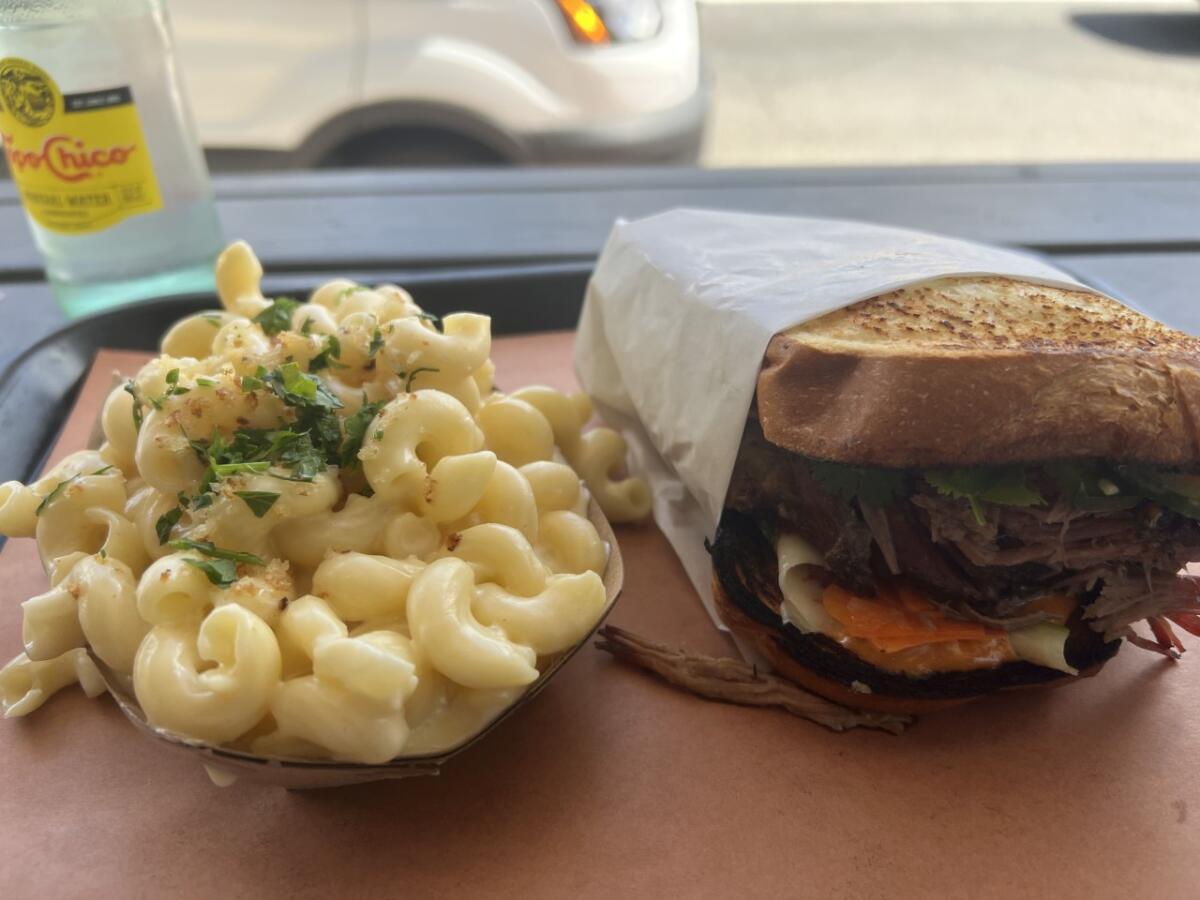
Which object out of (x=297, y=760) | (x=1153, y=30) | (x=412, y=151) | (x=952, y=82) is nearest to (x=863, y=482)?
(x=297, y=760)

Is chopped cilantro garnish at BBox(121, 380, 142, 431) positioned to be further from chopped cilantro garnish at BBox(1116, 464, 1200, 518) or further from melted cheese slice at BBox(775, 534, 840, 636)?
chopped cilantro garnish at BBox(1116, 464, 1200, 518)

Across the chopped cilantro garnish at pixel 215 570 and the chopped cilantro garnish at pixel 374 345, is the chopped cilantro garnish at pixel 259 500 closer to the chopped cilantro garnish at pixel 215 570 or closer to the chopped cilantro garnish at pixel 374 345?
the chopped cilantro garnish at pixel 215 570

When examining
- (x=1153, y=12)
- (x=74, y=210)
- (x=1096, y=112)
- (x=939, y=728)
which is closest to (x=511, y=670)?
(x=939, y=728)

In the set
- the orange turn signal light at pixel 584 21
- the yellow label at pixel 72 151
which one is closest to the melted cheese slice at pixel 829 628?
the yellow label at pixel 72 151

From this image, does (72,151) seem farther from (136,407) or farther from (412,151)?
(412,151)

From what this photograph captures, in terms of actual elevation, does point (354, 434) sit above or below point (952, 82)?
above

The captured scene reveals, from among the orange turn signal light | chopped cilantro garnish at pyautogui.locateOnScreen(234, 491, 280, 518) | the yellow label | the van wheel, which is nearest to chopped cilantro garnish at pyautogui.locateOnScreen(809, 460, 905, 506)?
chopped cilantro garnish at pyautogui.locateOnScreen(234, 491, 280, 518)
